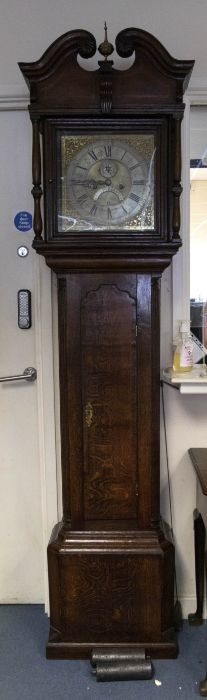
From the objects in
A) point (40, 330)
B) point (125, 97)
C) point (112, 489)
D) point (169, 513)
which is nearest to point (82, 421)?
point (112, 489)

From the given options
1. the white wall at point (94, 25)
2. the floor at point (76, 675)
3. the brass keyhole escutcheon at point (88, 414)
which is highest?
the white wall at point (94, 25)

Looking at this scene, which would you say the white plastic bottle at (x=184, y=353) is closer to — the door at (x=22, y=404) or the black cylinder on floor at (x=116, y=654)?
the door at (x=22, y=404)

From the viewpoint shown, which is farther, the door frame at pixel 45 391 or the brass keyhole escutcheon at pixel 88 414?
the door frame at pixel 45 391

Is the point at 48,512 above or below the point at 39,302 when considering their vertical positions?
below

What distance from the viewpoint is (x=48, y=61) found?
4.24 ft

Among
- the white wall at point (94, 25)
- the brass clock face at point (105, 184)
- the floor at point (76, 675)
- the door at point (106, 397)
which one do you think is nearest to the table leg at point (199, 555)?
the floor at point (76, 675)

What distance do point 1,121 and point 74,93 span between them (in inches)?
16.2

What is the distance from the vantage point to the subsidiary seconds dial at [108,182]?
1.38 meters

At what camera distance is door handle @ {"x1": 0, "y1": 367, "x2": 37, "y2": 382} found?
170 centimetres

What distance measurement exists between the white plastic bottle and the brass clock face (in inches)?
15.2

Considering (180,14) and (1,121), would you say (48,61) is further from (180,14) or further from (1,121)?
(180,14)

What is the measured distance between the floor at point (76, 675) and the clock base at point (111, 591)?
0.18 ft

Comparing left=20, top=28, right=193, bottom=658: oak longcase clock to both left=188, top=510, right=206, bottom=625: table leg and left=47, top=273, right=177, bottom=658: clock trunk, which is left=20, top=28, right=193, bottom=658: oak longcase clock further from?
left=188, top=510, right=206, bottom=625: table leg

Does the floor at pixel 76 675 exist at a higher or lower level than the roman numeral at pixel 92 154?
lower
